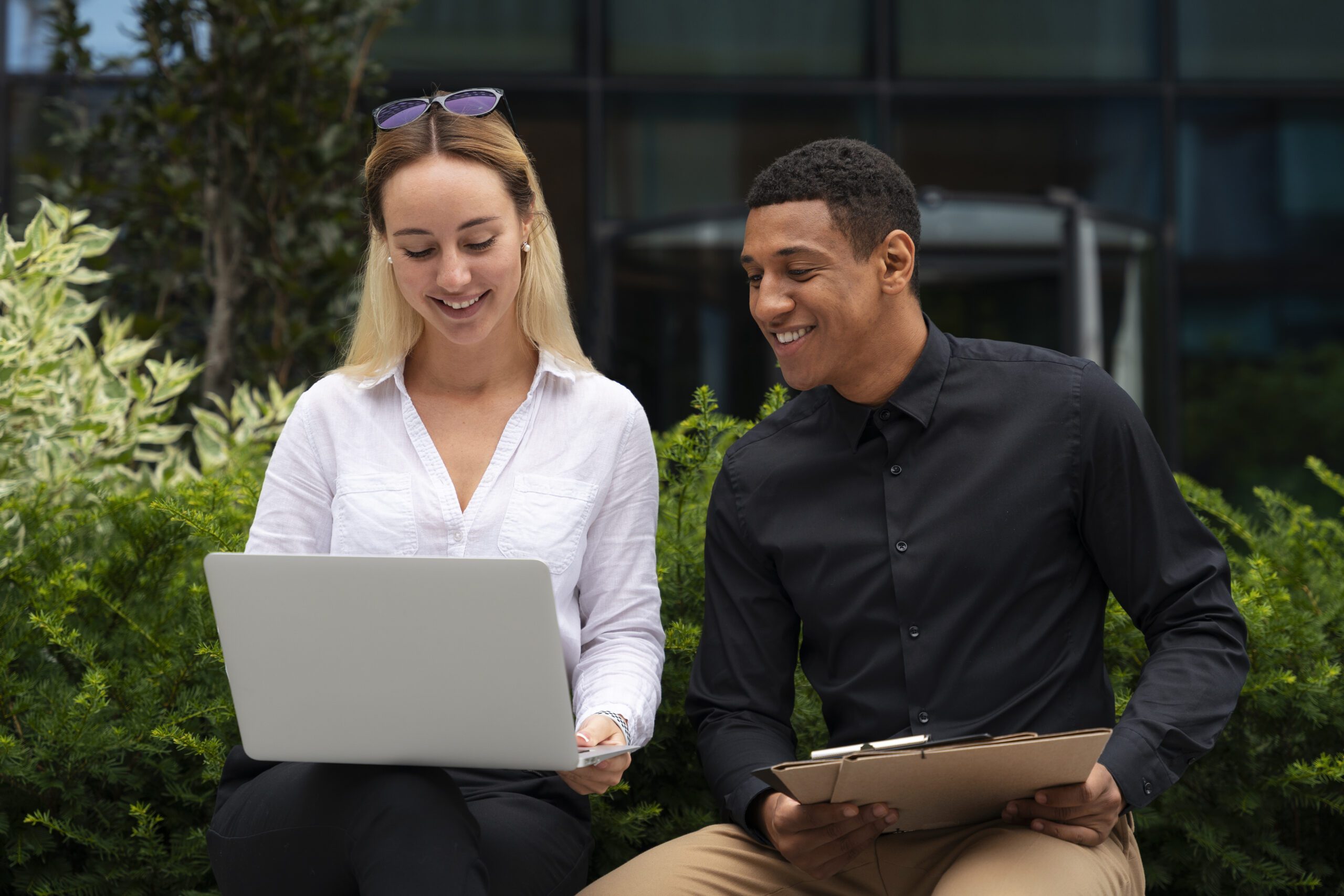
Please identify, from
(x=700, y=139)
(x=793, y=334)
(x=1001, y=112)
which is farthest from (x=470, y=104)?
(x=1001, y=112)

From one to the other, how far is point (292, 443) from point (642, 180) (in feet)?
17.2

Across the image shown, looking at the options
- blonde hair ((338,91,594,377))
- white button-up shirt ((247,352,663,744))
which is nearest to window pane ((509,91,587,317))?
blonde hair ((338,91,594,377))

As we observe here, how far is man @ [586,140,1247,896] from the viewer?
1.88 m

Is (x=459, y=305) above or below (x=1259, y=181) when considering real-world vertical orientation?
below

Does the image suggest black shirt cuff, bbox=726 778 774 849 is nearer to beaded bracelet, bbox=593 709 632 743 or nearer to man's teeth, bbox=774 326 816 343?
beaded bracelet, bbox=593 709 632 743

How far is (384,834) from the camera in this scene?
5.44ft

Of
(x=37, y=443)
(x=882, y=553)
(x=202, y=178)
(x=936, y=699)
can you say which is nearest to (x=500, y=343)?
(x=882, y=553)

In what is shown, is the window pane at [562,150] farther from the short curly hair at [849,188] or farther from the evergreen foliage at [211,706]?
the short curly hair at [849,188]

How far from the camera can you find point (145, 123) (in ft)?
14.7

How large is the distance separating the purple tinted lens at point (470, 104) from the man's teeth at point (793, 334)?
2.00 ft

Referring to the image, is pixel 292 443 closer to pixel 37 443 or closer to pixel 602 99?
pixel 37 443

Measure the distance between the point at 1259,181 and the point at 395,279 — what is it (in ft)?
21.0

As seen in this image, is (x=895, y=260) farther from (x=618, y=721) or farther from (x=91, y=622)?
(x=91, y=622)

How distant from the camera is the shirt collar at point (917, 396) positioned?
2.03 m
